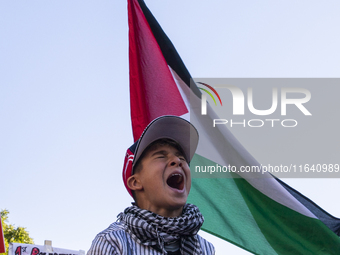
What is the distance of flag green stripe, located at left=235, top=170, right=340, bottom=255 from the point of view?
5004 mm

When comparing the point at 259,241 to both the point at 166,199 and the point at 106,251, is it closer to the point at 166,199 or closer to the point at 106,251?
the point at 166,199

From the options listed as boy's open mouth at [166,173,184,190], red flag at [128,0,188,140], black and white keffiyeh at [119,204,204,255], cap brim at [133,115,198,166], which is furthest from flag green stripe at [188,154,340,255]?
black and white keffiyeh at [119,204,204,255]

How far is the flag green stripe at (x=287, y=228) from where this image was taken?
16.4 ft

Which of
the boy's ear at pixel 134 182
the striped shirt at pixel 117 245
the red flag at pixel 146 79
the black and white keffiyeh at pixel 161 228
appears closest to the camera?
the striped shirt at pixel 117 245

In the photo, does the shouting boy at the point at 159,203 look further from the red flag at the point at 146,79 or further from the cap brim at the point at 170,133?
the red flag at the point at 146,79

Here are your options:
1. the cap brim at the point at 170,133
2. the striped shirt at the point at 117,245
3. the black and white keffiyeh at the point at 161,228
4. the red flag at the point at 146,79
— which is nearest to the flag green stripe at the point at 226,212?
the red flag at the point at 146,79

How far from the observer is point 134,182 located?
9.98 feet

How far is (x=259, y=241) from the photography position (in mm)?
5070

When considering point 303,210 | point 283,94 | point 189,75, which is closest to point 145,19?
point 189,75

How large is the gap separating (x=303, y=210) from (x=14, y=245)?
3.63 metres

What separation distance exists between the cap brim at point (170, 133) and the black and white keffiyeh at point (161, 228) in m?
0.44

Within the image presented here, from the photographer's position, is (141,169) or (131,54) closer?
(141,169)

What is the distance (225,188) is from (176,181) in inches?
93.8

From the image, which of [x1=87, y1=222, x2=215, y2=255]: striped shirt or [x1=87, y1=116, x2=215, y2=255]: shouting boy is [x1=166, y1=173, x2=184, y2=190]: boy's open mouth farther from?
[x1=87, y1=222, x2=215, y2=255]: striped shirt
